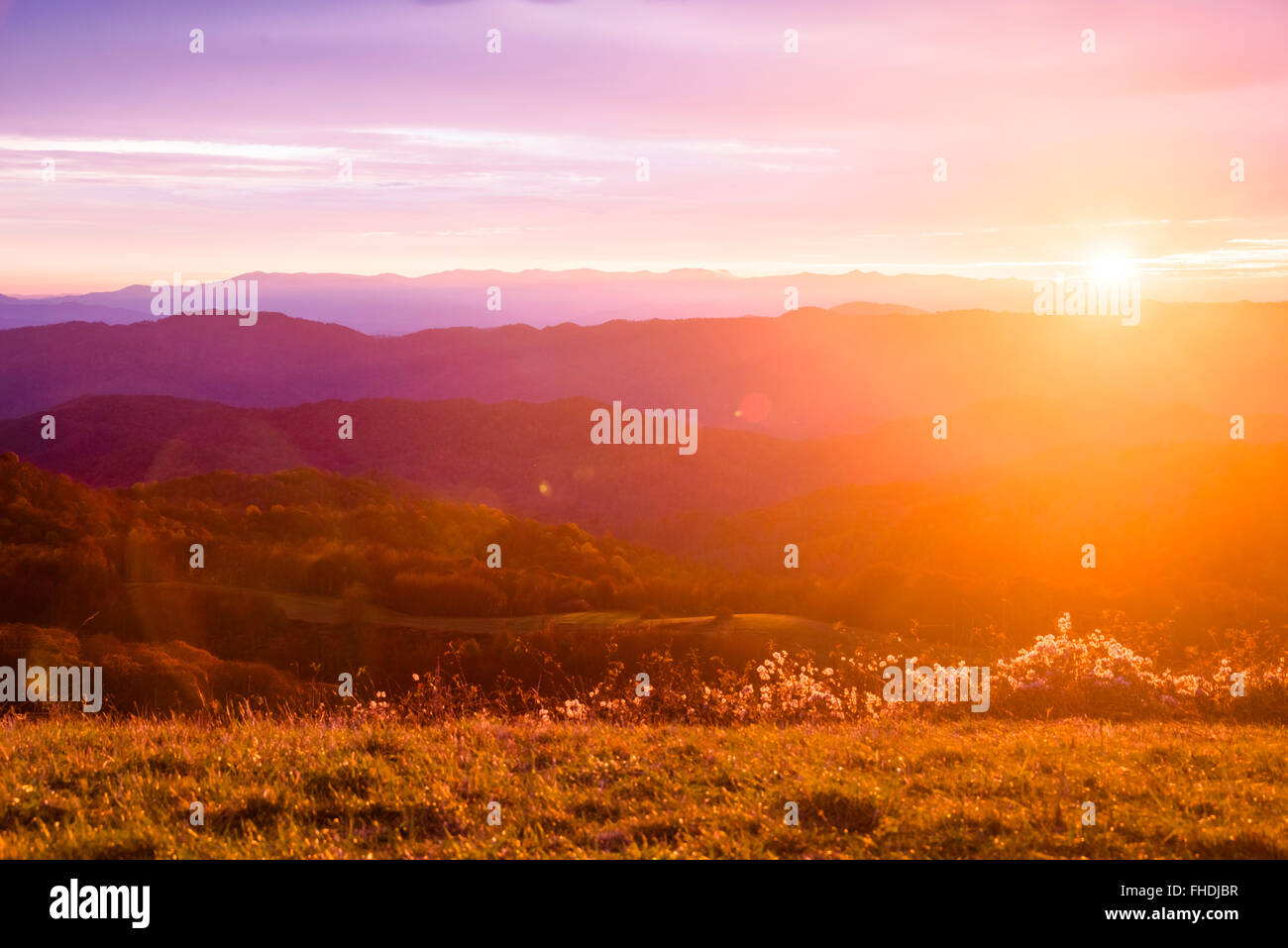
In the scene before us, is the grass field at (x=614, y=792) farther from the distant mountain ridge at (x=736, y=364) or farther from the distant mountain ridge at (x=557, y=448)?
the distant mountain ridge at (x=736, y=364)

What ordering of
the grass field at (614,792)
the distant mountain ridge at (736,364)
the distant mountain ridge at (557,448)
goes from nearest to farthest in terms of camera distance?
the grass field at (614,792)
the distant mountain ridge at (557,448)
the distant mountain ridge at (736,364)

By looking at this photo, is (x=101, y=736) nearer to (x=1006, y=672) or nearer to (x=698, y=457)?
(x=1006, y=672)

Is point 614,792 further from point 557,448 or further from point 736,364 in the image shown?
point 736,364

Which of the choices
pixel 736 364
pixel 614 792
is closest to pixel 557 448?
pixel 736 364

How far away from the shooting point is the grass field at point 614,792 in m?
5.16

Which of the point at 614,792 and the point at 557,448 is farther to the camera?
the point at 557,448

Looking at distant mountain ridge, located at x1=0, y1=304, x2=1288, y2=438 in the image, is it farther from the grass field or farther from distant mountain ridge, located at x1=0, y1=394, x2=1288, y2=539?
the grass field

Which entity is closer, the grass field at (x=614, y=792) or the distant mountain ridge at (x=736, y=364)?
the grass field at (x=614, y=792)

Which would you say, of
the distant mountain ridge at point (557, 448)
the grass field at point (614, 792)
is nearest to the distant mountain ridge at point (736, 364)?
the distant mountain ridge at point (557, 448)

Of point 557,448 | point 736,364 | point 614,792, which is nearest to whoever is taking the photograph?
point 614,792

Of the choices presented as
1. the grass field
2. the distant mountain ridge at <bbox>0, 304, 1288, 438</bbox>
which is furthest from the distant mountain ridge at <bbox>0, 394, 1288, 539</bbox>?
the grass field

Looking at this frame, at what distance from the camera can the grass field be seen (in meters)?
5.16

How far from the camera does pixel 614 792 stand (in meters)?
6.06

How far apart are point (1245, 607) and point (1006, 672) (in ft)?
65.9
